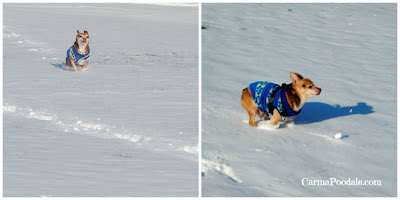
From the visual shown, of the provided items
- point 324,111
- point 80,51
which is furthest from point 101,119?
point 80,51

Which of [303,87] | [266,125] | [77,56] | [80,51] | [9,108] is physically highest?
[303,87]

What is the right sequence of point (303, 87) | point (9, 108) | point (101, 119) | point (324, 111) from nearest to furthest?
point (303, 87)
point (324, 111)
point (101, 119)
point (9, 108)

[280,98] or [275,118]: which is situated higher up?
[280,98]

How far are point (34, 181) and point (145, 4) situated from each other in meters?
33.1

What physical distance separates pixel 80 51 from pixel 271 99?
26.4 feet

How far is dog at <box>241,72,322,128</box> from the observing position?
710 centimetres

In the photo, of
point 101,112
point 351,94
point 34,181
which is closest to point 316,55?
point 351,94

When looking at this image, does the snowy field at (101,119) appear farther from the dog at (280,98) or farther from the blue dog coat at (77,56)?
the dog at (280,98)

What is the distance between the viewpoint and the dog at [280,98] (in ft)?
23.3

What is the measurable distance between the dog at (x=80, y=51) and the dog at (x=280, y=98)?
24.6 feet

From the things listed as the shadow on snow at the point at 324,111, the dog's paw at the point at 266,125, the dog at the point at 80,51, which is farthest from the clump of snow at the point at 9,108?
the shadow on snow at the point at 324,111

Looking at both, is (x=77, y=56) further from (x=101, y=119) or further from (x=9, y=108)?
(x=101, y=119)

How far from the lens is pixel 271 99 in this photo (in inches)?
283

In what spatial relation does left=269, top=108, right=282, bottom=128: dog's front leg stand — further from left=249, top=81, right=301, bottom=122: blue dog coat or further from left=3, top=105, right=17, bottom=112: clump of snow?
left=3, top=105, right=17, bottom=112: clump of snow
